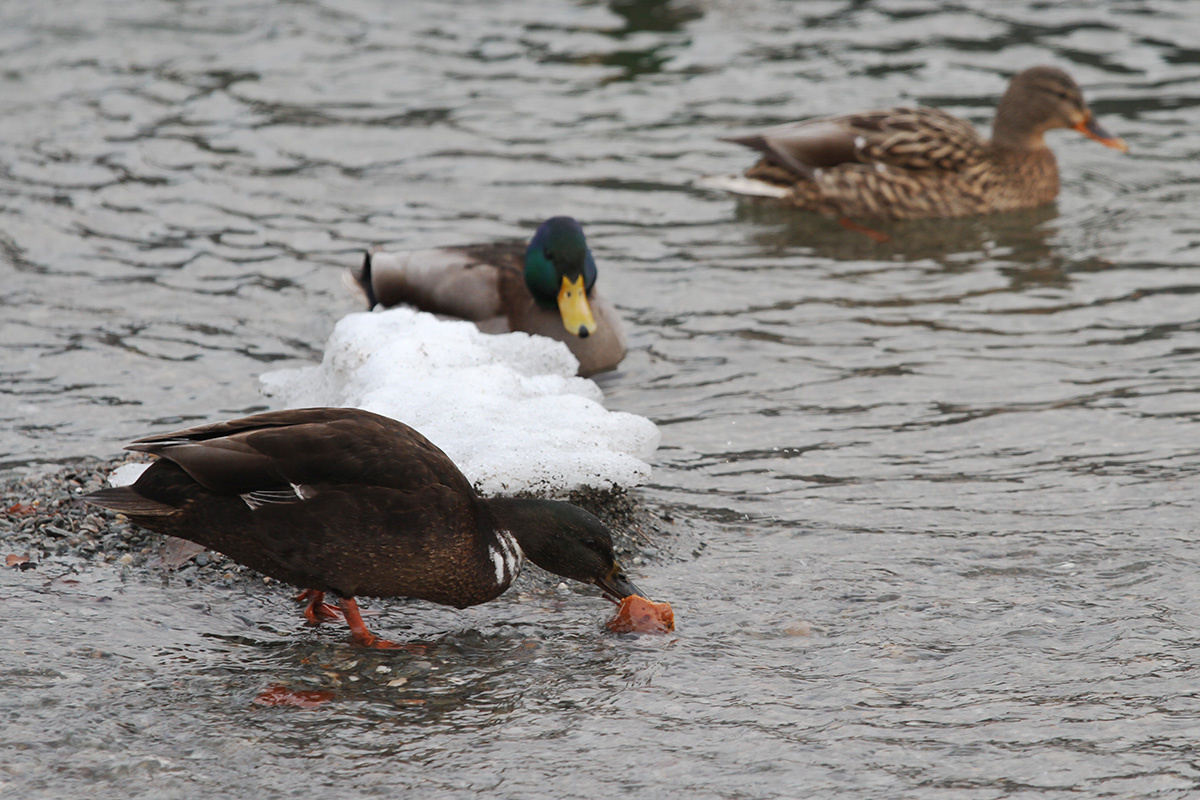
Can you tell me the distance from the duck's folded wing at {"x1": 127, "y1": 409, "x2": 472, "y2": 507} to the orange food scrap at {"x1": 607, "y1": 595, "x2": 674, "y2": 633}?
63 cm

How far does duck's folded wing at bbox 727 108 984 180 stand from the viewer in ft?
32.1

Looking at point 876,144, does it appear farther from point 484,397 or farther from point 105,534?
point 105,534

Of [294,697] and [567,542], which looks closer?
[294,697]

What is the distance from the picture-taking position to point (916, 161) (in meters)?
9.76

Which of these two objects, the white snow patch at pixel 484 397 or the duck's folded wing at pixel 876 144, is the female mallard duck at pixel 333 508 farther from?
the duck's folded wing at pixel 876 144

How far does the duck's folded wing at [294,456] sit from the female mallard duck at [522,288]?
283 centimetres

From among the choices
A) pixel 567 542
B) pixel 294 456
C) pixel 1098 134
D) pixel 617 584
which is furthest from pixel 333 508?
pixel 1098 134

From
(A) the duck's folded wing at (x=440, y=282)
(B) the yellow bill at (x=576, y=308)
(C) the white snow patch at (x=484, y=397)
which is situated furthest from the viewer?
(A) the duck's folded wing at (x=440, y=282)

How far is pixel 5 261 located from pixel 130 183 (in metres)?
1.59

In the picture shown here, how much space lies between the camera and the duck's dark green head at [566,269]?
7066 mm

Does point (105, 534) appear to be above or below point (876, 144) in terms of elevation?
below

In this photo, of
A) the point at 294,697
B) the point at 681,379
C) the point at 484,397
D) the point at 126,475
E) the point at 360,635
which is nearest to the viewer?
the point at 294,697

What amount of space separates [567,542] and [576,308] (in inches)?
111

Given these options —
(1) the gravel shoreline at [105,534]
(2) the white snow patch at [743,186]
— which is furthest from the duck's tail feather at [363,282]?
(2) the white snow patch at [743,186]
